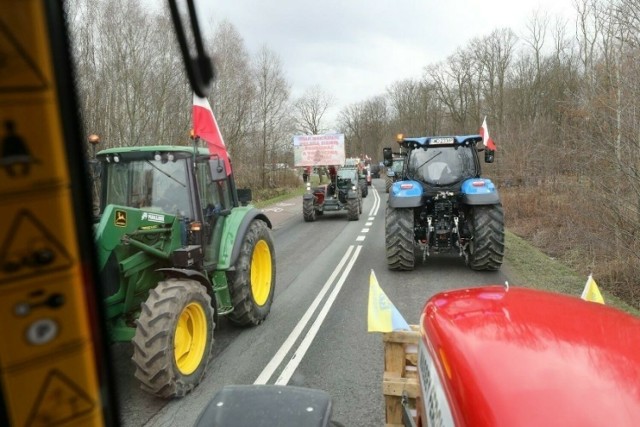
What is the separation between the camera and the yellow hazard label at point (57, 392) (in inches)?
30.4

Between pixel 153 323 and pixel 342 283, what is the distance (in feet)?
14.8

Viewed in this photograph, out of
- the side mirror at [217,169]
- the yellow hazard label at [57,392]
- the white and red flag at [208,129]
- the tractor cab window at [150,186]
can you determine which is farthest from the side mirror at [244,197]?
the yellow hazard label at [57,392]

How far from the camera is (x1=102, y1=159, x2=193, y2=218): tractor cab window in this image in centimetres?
493

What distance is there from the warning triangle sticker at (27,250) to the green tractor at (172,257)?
8.77 feet

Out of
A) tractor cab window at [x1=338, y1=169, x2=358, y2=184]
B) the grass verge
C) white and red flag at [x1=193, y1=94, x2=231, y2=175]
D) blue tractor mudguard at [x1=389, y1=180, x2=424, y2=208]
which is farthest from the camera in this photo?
tractor cab window at [x1=338, y1=169, x2=358, y2=184]

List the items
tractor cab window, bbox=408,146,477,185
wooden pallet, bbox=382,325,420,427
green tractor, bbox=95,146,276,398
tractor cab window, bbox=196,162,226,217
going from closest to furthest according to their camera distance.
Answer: wooden pallet, bbox=382,325,420,427, green tractor, bbox=95,146,276,398, tractor cab window, bbox=196,162,226,217, tractor cab window, bbox=408,146,477,185

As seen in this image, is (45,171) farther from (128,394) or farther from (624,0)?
(624,0)

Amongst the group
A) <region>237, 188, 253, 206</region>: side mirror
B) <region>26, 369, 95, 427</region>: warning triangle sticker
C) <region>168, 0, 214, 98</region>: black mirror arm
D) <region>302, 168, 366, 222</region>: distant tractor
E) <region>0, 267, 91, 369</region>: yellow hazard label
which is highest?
<region>168, 0, 214, 98</region>: black mirror arm

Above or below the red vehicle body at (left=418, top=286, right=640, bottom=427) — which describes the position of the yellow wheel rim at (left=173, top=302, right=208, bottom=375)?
below

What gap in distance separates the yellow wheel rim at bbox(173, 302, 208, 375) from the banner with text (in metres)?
18.8

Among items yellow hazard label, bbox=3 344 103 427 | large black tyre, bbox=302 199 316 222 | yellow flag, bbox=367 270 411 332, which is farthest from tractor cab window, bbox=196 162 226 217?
large black tyre, bbox=302 199 316 222

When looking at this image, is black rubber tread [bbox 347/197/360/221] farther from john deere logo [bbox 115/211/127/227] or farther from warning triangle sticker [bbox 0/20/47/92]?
warning triangle sticker [bbox 0/20/47/92]

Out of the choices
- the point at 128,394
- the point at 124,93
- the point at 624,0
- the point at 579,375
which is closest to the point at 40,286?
the point at 579,375

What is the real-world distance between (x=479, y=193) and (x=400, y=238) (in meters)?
1.47
